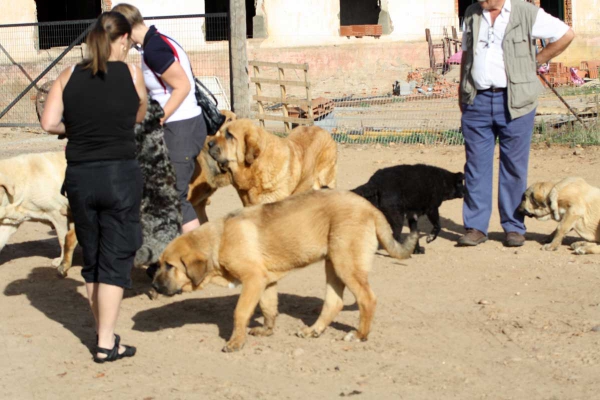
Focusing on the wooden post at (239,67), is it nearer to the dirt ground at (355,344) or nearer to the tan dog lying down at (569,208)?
the dirt ground at (355,344)

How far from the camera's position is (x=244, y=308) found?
541cm

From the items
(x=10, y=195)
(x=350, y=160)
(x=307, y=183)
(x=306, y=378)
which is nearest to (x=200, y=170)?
(x=307, y=183)

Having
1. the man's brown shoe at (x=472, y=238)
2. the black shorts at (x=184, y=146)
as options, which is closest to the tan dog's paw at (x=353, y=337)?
the black shorts at (x=184, y=146)

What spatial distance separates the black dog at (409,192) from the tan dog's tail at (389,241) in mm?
1764

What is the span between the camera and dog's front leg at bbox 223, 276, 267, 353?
17.7ft

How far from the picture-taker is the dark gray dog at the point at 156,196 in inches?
247

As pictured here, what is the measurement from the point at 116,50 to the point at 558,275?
4.31 m

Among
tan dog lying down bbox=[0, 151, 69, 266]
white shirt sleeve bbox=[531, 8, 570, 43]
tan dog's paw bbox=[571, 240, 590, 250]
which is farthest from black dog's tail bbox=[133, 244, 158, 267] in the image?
white shirt sleeve bbox=[531, 8, 570, 43]

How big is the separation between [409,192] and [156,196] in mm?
2649

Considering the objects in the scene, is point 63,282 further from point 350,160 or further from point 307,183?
point 350,160

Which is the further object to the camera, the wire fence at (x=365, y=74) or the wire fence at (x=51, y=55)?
the wire fence at (x=51, y=55)

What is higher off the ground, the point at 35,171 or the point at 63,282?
the point at 35,171

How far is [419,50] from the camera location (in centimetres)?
2475

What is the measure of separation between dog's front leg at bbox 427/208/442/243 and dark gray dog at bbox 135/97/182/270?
291 cm
